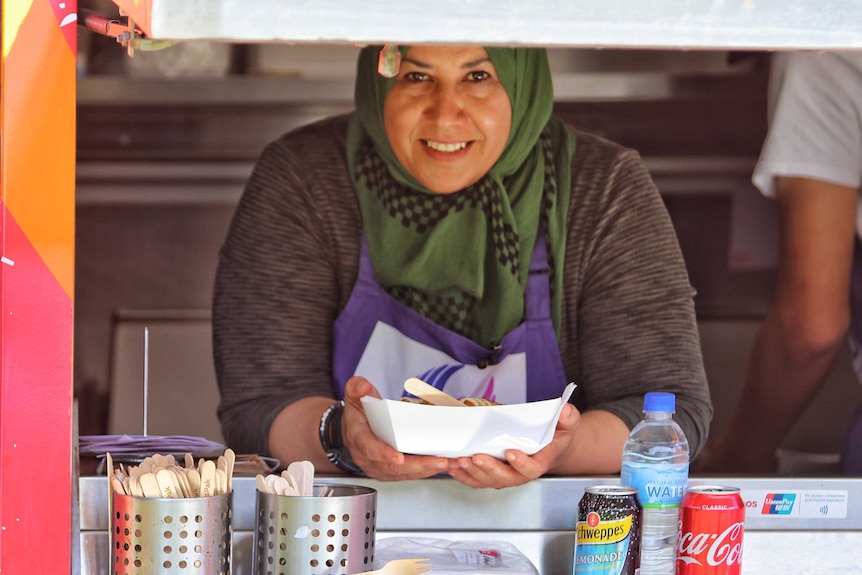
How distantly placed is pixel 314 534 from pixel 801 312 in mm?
1594

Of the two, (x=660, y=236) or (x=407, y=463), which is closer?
(x=407, y=463)

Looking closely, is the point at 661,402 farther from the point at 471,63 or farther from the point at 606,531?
the point at 471,63

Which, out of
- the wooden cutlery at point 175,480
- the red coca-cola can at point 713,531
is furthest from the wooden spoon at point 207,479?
the red coca-cola can at point 713,531

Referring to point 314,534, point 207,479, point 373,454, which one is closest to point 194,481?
point 207,479

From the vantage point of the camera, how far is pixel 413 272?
6.09ft

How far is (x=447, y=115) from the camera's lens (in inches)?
68.7

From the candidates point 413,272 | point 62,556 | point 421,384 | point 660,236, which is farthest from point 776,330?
point 62,556

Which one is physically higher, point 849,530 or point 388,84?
point 388,84

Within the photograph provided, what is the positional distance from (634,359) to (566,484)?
1.57 feet

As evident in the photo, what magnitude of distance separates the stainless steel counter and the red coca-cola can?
0.17 metres

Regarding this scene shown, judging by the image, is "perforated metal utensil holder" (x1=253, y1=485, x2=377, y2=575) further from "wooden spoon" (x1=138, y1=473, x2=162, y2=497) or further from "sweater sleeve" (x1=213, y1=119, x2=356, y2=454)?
"sweater sleeve" (x1=213, y1=119, x2=356, y2=454)

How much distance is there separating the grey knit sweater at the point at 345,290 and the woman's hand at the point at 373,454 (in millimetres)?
345

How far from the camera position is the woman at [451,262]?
5.71 ft

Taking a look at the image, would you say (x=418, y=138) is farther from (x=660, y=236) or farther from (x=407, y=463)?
(x=407, y=463)
